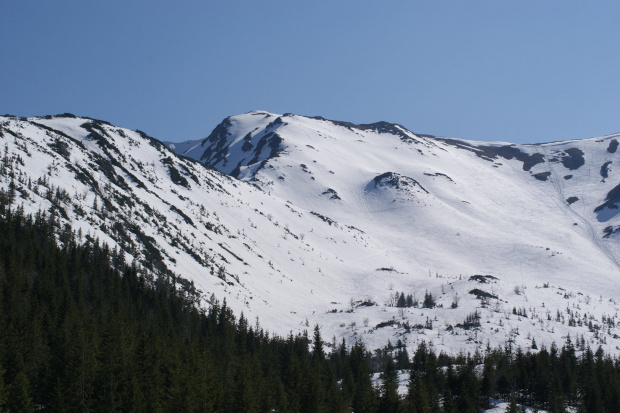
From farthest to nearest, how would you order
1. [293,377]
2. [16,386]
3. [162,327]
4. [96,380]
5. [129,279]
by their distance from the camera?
[129,279]
[162,327]
[293,377]
[96,380]
[16,386]

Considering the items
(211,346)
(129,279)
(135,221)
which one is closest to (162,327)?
(211,346)

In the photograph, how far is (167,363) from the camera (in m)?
70.6

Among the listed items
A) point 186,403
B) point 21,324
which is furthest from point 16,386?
point 21,324

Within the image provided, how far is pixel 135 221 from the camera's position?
654ft

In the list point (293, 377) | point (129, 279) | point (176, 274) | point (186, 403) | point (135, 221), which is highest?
point (135, 221)

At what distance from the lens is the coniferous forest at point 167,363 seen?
58531mm

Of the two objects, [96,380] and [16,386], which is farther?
[96,380]

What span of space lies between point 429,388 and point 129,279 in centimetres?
7658

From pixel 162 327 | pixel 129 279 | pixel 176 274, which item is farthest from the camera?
pixel 176 274

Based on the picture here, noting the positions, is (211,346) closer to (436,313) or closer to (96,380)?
(96,380)

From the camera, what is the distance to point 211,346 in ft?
350

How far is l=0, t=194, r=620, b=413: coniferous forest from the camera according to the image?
58531mm

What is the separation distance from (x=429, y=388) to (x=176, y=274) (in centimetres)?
10116

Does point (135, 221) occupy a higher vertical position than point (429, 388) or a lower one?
higher
